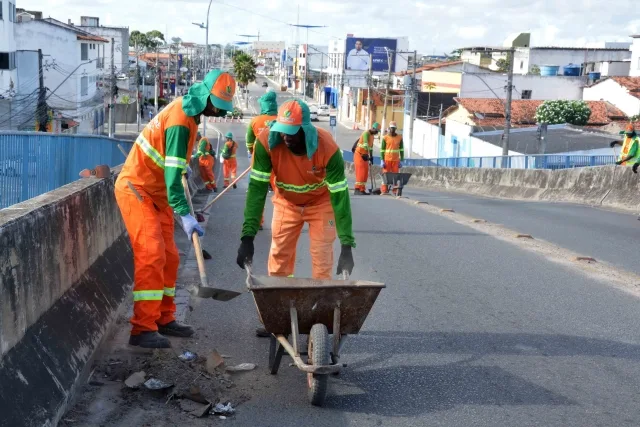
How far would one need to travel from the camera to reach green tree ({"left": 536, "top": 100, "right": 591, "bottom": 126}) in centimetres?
5297

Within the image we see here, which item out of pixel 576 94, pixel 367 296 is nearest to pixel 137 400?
pixel 367 296

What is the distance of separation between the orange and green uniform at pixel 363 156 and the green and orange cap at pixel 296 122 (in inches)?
535

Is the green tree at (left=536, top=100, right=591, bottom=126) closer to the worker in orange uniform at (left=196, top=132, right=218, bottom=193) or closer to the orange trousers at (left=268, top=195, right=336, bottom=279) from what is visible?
the worker in orange uniform at (left=196, top=132, right=218, bottom=193)

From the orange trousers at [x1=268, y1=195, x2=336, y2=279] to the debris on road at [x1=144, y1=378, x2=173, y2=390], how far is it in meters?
1.48

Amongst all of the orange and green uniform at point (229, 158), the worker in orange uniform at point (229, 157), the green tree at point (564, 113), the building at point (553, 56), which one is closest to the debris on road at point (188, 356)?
the worker in orange uniform at point (229, 157)

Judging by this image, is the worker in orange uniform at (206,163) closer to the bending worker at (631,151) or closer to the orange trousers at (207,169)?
the orange trousers at (207,169)

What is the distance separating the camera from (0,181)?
8766 millimetres

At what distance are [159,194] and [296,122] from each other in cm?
120

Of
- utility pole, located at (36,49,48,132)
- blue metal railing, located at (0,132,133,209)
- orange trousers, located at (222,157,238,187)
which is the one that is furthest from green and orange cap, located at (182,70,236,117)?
utility pole, located at (36,49,48,132)

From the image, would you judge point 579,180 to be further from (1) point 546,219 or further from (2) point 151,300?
(2) point 151,300

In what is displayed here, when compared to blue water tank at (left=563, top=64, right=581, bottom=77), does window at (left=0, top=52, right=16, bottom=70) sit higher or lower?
lower

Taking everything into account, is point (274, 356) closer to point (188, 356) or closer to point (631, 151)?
point (188, 356)

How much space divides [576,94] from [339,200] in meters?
65.8

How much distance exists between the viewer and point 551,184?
76.8 feet
